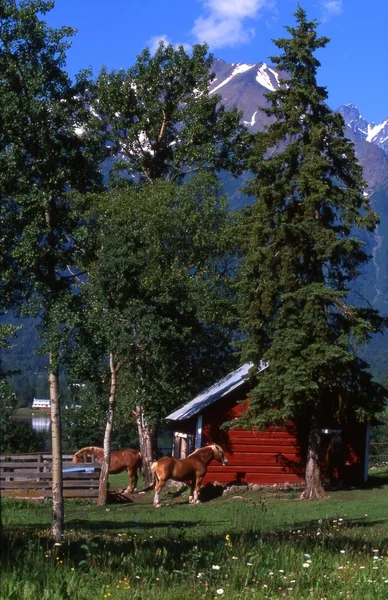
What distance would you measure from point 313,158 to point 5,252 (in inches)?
608

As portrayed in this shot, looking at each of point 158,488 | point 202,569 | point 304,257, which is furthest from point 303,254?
point 202,569

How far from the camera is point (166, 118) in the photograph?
4819 cm

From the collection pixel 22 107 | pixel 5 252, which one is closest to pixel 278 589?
pixel 5 252

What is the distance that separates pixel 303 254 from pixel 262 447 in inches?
399

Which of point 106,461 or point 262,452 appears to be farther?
point 262,452

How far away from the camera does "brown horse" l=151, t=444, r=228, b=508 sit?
3325 cm

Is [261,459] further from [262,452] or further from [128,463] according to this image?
[128,463]

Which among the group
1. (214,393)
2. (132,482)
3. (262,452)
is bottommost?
(132,482)

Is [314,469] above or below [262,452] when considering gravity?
below

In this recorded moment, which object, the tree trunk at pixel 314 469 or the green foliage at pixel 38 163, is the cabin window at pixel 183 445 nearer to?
the tree trunk at pixel 314 469

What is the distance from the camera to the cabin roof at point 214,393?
36.4 m

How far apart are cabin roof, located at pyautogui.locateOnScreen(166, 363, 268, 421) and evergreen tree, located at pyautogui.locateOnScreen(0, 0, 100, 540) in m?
16.6

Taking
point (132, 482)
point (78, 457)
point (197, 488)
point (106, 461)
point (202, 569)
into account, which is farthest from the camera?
point (78, 457)

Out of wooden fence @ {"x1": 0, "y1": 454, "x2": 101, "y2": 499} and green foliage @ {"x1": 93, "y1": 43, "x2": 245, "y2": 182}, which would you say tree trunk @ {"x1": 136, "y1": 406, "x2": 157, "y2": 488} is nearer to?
wooden fence @ {"x1": 0, "y1": 454, "x2": 101, "y2": 499}
